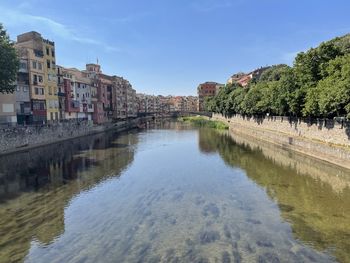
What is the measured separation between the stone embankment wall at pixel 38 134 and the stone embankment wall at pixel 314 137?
38.4 meters

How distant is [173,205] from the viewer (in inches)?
890

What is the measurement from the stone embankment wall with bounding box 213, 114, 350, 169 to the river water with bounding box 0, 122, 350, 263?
4.58 feet

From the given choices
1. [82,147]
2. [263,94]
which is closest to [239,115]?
[263,94]

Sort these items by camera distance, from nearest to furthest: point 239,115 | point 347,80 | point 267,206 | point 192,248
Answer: point 192,248 → point 267,206 → point 347,80 → point 239,115

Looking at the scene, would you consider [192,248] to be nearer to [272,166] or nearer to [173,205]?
[173,205]

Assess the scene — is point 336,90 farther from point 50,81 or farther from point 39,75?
point 50,81

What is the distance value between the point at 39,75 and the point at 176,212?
56.7 m

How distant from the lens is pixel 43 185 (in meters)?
28.9

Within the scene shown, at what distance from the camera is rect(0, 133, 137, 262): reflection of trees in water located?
17.6 meters

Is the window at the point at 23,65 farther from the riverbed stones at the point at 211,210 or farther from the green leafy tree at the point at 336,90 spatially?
the riverbed stones at the point at 211,210

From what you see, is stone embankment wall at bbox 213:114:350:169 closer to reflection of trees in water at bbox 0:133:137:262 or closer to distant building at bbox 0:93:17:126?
reflection of trees in water at bbox 0:133:137:262

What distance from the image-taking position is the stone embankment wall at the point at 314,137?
33.9 metres

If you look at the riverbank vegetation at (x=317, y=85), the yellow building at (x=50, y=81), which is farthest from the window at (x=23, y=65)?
the riverbank vegetation at (x=317, y=85)

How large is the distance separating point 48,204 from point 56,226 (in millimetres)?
4708
